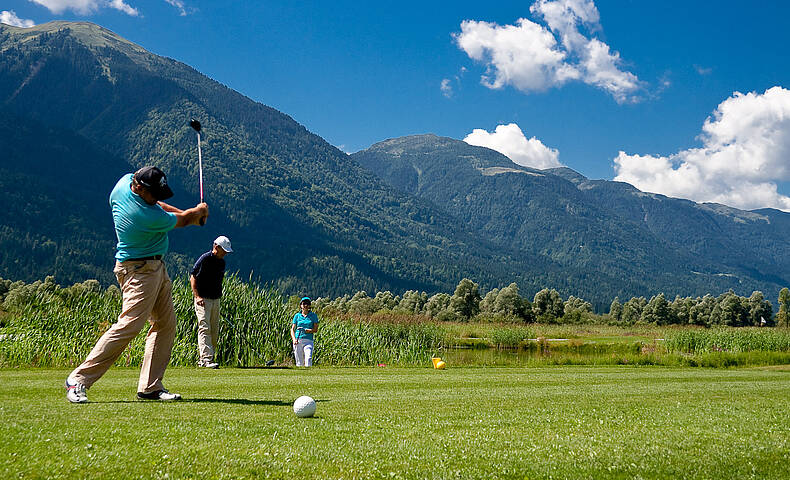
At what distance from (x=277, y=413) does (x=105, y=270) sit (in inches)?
8185

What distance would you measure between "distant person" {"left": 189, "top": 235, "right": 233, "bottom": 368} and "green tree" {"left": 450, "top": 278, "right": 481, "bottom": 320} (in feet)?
165

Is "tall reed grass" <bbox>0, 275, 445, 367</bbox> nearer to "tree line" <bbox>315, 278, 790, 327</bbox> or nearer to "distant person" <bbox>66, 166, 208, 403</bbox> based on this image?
"distant person" <bbox>66, 166, 208, 403</bbox>

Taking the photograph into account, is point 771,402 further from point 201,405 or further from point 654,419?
point 201,405

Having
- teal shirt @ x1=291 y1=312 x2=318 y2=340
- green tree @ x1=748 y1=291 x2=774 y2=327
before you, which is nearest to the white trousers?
teal shirt @ x1=291 y1=312 x2=318 y2=340

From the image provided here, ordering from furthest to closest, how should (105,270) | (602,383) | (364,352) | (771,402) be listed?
1. (105,270)
2. (364,352)
3. (602,383)
4. (771,402)

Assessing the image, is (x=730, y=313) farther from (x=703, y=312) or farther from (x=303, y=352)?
(x=303, y=352)

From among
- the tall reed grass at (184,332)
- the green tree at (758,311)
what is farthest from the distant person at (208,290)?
the green tree at (758,311)

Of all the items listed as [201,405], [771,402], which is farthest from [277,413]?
[771,402]

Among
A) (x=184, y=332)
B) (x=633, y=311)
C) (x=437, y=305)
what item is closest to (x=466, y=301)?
(x=437, y=305)

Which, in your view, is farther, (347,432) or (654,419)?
(654,419)

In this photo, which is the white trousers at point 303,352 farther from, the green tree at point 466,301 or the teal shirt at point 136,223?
the green tree at point 466,301

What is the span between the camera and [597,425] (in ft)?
19.9

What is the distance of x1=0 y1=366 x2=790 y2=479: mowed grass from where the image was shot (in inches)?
162

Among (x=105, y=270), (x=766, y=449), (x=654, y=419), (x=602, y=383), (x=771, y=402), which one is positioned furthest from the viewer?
(x=105, y=270)
